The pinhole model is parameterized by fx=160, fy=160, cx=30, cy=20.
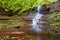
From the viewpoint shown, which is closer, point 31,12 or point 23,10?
point 23,10

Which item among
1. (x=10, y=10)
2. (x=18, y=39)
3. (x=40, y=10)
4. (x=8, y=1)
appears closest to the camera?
(x=18, y=39)

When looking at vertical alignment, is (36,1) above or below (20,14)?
above

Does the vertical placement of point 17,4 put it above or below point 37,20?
above

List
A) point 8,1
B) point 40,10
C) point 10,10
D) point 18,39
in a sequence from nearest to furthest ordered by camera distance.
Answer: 1. point 18,39
2. point 8,1
3. point 10,10
4. point 40,10

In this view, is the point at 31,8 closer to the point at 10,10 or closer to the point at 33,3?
the point at 33,3

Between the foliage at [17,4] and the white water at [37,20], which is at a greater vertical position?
the foliage at [17,4]

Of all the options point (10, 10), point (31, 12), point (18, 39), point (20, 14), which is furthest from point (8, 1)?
point (18, 39)

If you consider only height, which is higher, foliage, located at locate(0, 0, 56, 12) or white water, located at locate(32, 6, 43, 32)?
foliage, located at locate(0, 0, 56, 12)

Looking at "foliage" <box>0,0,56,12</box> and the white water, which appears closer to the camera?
the white water

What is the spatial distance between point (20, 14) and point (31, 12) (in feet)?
4.94

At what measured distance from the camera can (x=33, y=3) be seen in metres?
16.6

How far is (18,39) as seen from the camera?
709 centimetres

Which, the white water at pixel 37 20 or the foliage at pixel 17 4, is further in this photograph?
the foliage at pixel 17 4

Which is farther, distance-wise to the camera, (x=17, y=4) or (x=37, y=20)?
(x=17, y=4)
